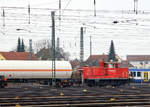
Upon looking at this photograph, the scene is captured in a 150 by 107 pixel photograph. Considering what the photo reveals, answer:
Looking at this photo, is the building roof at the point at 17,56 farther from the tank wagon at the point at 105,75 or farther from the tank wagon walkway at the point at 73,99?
the tank wagon walkway at the point at 73,99

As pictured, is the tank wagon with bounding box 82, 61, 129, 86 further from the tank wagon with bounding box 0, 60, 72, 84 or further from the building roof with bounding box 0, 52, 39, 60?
the building roof with bounding box 0, 52, 39, 60

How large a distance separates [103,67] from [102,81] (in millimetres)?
1843

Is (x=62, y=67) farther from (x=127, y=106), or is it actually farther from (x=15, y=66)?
(x=127, y=106)

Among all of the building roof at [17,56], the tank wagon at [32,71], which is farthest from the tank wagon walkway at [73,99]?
the building roof at [17,56]

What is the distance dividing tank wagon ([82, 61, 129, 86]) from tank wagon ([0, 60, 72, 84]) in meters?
2.84

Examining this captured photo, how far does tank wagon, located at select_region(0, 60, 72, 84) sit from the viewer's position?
36.3 metres

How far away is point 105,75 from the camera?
39469 mm

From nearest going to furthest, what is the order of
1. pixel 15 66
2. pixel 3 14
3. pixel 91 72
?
pixel 3 14 → pixel 15 66 → pixel 91 72

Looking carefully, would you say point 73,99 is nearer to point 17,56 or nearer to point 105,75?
point 105,75

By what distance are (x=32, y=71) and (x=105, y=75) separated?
31.2 ft

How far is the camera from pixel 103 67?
39.9m

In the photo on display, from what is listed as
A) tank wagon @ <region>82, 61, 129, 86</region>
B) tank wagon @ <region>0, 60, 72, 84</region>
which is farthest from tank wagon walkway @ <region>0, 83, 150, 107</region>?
tank wagon @ <region>82, 61, 129, 86</region>

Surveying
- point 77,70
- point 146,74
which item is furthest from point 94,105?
point 146,74

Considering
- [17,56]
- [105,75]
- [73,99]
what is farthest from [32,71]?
[17,56]
